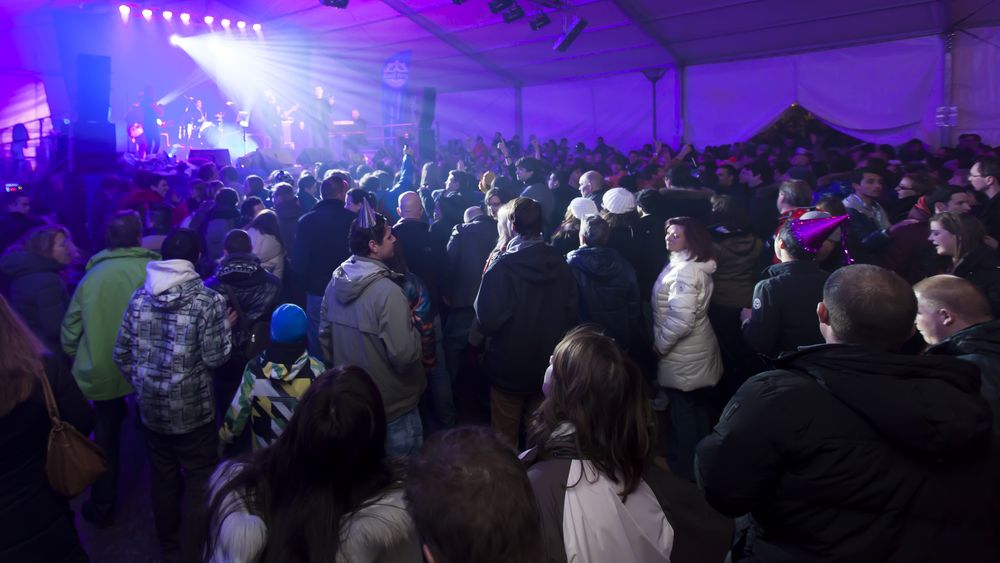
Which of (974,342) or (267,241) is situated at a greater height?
(267,241)

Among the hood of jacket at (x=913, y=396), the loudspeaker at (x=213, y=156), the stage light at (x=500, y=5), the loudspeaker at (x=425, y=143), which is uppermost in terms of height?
the stage light at (x=500, y=5)

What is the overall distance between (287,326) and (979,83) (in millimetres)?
10710

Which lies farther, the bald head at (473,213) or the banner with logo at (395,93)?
the banner with logo at (395,93)

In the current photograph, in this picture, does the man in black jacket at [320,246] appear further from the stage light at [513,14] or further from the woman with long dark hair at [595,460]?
the stage light at [513,14]

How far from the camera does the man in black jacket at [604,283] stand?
3590 millimetres

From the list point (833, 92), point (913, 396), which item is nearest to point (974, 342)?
point (913, 396)

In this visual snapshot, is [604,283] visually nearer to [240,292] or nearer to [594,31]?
[240,292]

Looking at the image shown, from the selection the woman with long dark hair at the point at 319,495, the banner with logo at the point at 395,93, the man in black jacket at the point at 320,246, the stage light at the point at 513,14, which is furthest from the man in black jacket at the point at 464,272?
the banner with logo at the point at 395,93

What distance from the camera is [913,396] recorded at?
1366mm

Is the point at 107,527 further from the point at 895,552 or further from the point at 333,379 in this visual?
the point at 895,552

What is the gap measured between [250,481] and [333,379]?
30cm

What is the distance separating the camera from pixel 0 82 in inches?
574

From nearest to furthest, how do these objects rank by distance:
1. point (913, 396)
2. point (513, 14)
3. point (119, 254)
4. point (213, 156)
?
point (913, 396) < point (119, 254) < point (513, 14) < point (213, 156)

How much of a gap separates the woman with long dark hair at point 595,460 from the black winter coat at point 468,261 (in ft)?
8.38
